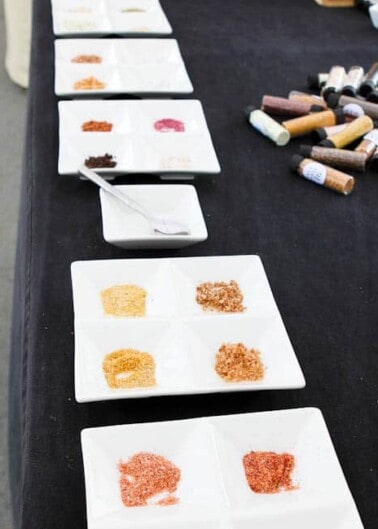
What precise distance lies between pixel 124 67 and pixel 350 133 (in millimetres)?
424

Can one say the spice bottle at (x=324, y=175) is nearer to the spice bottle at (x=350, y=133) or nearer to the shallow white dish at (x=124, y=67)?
the spice bottle at (x=350, y=133)

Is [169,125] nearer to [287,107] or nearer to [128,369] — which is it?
[287,107]

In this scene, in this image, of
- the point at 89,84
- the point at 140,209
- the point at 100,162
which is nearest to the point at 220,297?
the point at 140,209

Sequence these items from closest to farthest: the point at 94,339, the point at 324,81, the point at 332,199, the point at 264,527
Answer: the point at 264,527
the point at 94,339
the point at 332,199
the point at 324,81

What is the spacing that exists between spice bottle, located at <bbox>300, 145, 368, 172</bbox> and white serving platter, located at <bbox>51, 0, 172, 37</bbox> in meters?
0.47

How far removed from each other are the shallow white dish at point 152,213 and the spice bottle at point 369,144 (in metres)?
0.30

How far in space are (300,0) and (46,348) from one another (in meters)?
1.20

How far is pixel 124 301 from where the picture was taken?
2.44 feet

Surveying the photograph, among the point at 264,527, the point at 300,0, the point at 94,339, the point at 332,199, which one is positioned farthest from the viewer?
the point at 300,0

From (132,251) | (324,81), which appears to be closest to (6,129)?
(324,81)

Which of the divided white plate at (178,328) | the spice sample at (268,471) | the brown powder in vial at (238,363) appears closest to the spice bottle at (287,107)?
the divided white plate at (178,328)

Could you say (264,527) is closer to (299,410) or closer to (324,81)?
(299,410)

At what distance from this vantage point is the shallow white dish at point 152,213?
0.82 meters

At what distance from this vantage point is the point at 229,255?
854 mm
